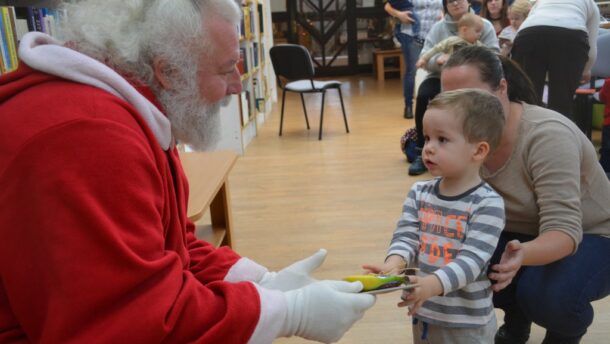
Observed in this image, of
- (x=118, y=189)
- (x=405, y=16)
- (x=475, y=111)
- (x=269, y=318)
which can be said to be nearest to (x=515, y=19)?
(x=405, y=16)

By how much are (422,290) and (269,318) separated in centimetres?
36

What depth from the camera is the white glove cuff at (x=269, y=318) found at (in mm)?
967

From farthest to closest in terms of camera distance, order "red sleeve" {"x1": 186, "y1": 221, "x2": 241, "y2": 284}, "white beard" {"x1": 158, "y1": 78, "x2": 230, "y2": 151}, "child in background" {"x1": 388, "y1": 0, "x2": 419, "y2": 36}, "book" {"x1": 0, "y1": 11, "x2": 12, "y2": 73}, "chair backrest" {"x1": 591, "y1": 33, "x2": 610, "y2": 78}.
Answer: "child in background" {"x1": 388, "y1": 0, "x2": 419, "y2": 36}
"chair backrest" {"x1": 591, "y1": 33, "x2": 610, "y2": 78}
"book" {"x1": 0, "y1": 11, "x2": 12, "y2": 73}
"red sleeve" {"x1": 186, "y1": 221, "x2": 241, "y2": 284}
"white beard" {"x1": 158, "y1": 78, "x2": 230, "y2": 151}

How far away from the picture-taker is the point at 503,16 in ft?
14.4

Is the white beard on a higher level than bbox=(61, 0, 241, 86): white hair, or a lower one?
lower

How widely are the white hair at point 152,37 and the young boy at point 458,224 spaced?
531 millimetres

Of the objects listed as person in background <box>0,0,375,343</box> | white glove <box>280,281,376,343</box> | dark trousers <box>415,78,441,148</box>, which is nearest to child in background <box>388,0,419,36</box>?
dark trousers <box>415,78,441,148</box>

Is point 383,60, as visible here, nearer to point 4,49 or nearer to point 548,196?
point 4,49

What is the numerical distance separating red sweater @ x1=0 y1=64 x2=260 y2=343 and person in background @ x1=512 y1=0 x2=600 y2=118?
2645 mm

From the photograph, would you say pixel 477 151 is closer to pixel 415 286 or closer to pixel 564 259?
pixel 415 286

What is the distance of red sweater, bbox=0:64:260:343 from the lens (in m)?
0.79

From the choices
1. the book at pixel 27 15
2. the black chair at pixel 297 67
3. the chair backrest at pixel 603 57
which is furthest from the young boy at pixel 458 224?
the black chair at pixel 297 67

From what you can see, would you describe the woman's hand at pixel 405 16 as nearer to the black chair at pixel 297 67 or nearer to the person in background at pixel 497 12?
the black chair at pixel 297 67

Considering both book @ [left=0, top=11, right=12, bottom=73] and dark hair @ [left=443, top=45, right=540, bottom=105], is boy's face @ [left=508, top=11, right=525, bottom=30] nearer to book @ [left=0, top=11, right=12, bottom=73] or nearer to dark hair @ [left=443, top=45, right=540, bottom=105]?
dark hair @ [left=443, top=45, right=540, bottom=105]
